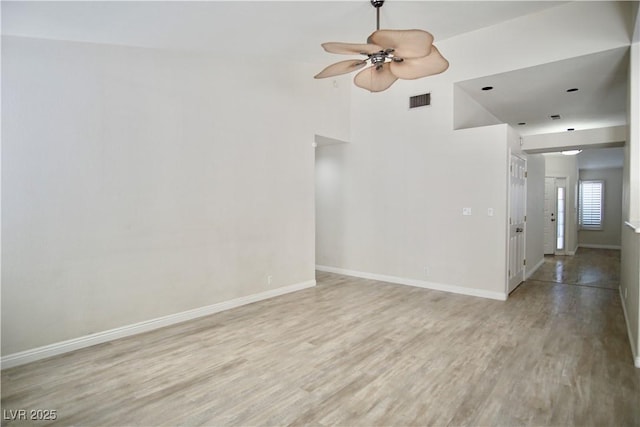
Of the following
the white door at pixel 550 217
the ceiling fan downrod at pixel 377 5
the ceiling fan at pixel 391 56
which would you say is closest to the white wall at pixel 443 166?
the ceiling fan downrod at pixel 377 5

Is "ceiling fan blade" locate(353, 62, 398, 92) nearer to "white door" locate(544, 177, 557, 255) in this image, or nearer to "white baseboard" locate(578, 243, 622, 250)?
"white door" locate(544, 177, 557, 255)

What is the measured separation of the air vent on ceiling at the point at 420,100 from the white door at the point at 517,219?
152 centimetres

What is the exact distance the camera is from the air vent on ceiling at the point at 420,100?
5293mm

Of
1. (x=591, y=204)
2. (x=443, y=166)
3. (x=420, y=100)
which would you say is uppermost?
(x=420, y=100)

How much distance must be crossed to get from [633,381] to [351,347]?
7.14 ft

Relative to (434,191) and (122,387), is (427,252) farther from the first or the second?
(122,387)

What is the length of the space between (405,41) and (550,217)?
8.47 metres

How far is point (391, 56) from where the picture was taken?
2.95m

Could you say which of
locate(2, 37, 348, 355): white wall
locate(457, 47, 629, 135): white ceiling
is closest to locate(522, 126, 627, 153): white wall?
locate(457, 47, 629, 135): white ceiling

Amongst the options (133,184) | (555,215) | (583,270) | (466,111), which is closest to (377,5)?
(466,111)

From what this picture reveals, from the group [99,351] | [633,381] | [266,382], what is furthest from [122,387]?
[633,381]

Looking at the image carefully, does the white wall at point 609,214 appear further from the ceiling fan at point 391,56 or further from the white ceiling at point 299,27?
the ceiling fan at point 391,56

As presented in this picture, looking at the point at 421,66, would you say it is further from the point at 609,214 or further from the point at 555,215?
the point at 609,214

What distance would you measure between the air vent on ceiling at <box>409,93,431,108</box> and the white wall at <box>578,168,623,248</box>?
9.10 m
